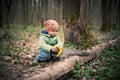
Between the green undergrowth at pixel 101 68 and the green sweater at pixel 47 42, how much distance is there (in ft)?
2.93

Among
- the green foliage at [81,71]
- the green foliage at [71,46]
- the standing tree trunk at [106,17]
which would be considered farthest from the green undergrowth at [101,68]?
the standing tree trunk at [106,17]

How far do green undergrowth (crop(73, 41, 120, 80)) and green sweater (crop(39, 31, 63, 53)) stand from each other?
2.93 feet

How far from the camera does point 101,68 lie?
5.52 metres

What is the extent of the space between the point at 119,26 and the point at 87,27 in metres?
9.51

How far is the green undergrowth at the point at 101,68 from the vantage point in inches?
199

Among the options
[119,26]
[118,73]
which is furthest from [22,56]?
[119,26]

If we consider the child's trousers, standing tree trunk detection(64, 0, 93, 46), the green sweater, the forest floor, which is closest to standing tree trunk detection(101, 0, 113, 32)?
standing tree trunk detection(64, 0, 93, 46)

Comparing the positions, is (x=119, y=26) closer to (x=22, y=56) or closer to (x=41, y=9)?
(x=41, y=9)

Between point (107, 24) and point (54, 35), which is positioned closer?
point (54, 35)

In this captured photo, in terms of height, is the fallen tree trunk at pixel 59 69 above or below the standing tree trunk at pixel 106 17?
below

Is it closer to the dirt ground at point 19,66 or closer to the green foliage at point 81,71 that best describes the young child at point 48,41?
the dirt ground at point 19,66

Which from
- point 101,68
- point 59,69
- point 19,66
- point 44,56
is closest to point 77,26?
point 44,56

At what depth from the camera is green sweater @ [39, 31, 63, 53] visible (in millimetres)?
5938

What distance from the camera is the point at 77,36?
786 cm
